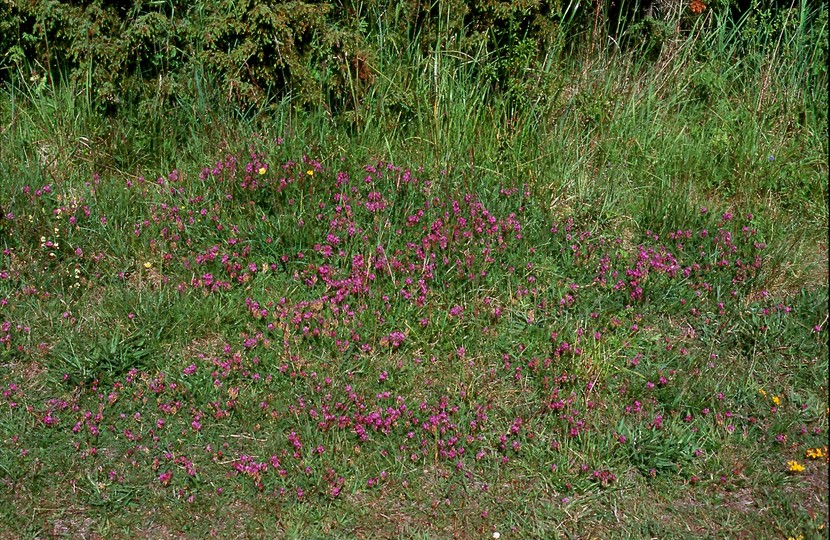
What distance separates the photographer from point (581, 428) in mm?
4199

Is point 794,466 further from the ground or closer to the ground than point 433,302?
closer to the ground

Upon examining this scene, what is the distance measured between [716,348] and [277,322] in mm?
2141

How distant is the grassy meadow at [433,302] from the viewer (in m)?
4.00

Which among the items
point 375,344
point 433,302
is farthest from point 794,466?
point 375,344

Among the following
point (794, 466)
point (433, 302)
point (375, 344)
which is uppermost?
point (433, 302)

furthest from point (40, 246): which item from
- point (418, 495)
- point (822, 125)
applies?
point (822, 125)

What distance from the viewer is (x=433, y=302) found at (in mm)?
4781

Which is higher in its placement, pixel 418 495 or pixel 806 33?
pixel 806 33

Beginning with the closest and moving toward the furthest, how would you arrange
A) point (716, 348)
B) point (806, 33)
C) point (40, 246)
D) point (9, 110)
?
point (716, 348)
point (40, 246)
point (9, 110)
point (806, 33)

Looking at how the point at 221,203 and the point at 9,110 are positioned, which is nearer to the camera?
the point at 221,203

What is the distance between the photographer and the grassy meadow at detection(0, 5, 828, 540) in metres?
4.00

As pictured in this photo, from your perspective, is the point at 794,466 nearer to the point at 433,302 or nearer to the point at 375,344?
the point at 433,302

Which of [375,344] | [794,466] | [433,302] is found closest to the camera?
[794,466]

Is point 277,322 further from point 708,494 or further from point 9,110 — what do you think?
point 9,110
